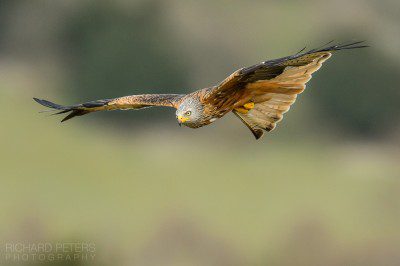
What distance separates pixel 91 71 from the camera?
36.7 meters

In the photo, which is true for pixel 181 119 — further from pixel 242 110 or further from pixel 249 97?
pixel 242 110

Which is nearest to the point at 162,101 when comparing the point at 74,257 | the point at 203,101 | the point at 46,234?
the point at 203,101

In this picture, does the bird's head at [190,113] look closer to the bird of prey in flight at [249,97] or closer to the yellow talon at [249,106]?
the bird of prey in flight at [249,97]

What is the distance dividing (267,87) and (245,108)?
348 mm

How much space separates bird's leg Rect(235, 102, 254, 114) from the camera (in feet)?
30.4

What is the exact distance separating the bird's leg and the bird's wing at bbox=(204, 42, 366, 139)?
0.07 ft

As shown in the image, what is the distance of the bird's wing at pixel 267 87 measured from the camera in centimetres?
818

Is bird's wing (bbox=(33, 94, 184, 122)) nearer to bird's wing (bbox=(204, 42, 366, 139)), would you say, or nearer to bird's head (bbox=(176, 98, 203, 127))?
bird's head (bbox=(176, 98, 203, 127))

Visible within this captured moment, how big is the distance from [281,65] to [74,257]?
16.7 metres

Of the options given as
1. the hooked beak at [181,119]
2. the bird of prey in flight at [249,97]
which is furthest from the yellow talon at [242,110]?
the hooked beak at [181,119]

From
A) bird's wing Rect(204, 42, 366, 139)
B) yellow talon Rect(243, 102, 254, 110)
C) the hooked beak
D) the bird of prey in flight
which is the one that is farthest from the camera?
yellow talon Rect(243, 102, 254, 110)

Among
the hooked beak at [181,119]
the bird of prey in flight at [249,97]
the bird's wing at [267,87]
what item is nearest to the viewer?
the bird's wing at [267,87]

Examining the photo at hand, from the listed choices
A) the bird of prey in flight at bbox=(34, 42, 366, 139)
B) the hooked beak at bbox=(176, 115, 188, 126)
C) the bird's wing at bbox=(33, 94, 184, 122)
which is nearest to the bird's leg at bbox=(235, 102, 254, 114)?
the bird of prey in flight at bbox=(34, 42, 366, 139)

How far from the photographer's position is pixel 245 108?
933 centimetres
